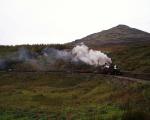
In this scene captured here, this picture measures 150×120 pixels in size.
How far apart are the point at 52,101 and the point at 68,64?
3783 centimetres

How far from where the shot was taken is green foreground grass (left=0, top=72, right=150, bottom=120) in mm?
24766

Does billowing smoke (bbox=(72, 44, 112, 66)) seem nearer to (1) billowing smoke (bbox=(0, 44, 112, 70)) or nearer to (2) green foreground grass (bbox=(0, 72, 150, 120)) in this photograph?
(1) billowing smoke (bbox=(0, 44, 112, 70))

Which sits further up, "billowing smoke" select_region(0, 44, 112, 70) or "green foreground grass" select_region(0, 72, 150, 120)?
"billowing smoke" select_region(0, 44, 112, 70)

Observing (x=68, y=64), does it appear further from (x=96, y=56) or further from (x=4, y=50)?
(x=4, y=50)

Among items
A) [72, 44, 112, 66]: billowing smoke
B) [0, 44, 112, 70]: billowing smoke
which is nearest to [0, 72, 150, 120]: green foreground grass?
[72, 44, 112, 66]: billowing smoke

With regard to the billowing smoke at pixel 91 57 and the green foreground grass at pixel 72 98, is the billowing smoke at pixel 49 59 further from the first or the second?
the green foreground grass at pixel 72 98

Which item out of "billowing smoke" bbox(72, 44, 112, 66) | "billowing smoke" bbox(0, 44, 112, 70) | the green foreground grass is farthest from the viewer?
"billowing smoke" bbox(0, 44, 112, 70)

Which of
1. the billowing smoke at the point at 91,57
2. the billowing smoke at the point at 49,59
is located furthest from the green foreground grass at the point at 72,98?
the billowing smoke at the point at 49,59

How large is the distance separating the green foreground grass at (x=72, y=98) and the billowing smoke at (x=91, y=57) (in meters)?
11.0

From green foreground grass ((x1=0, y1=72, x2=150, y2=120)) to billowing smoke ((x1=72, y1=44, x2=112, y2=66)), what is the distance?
11.0 m

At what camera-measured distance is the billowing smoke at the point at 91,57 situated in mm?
68688

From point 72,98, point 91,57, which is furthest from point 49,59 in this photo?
point 72,98

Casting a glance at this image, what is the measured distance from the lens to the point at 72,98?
136 ft

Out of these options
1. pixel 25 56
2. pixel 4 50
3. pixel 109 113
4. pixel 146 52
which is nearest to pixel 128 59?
pixel 146 52
